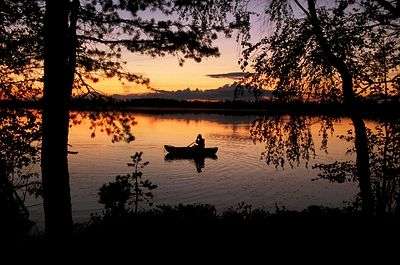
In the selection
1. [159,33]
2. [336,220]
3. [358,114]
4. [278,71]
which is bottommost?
[336,220]

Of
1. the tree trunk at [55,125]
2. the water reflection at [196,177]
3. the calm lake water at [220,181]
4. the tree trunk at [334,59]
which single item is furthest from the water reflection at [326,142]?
the tree trunk at [55,125]

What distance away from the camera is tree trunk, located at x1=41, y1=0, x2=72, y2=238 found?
9.34m

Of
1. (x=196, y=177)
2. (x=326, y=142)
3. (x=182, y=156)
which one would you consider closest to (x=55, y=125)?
(x=326, y=142)

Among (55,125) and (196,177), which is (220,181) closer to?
(196,177)

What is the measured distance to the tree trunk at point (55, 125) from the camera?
9336mm

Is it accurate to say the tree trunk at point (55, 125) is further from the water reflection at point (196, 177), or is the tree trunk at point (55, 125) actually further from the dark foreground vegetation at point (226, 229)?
the dark foreground vegetation at point (226, 229)

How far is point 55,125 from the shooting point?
9.34 metres

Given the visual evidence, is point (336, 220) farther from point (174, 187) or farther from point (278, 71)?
point (174, 187)

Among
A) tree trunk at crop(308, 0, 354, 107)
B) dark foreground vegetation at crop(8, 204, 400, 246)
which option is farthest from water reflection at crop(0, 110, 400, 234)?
dark foreground vegetation at crop(8, 204, 400, 246)

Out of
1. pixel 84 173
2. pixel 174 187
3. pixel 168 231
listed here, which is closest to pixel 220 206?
pixel 174 187

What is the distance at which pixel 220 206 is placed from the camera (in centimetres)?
3600

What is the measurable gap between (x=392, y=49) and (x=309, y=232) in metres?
6.20

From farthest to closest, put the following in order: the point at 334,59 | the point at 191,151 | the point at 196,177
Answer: the point at 191,151 < the point at 196,177 < the point at 334,59

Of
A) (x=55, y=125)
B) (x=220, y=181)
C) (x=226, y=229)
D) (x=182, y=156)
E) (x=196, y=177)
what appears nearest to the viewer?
(x=55, y=125)
